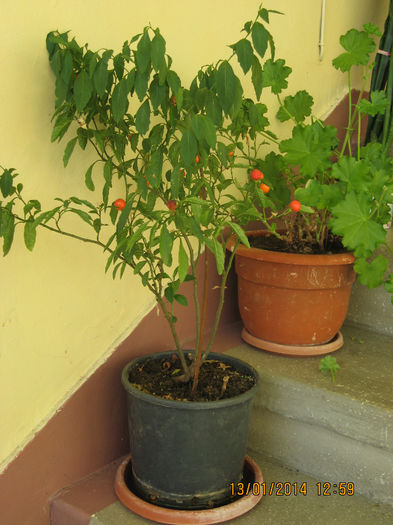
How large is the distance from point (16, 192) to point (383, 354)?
1.21 m

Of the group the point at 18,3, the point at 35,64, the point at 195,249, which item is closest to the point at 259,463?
the point at 195,249

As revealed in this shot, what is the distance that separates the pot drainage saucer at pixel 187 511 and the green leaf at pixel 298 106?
1.12m

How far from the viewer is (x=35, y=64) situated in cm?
136

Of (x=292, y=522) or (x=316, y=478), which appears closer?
(x=292, y=522)

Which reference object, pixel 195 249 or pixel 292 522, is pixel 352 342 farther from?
pixel 292 522

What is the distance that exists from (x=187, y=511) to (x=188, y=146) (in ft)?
2.75

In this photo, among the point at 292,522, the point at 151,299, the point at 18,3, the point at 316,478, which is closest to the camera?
the point at 18,3

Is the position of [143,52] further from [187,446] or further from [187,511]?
[187,511]

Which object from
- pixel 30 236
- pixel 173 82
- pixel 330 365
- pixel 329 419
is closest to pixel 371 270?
pixel 330 365

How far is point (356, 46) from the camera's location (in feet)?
6.30

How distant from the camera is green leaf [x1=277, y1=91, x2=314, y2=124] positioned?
77.8 inches

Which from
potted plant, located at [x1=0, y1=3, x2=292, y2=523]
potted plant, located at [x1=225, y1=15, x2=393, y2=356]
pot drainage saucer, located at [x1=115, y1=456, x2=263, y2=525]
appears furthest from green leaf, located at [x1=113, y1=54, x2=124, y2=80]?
pot drainage saucer, located at [x1=115, y1=456, x2=263, y2=525]
